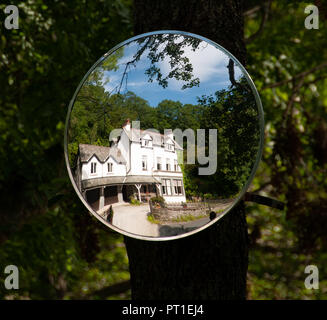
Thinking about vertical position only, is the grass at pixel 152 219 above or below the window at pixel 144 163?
below

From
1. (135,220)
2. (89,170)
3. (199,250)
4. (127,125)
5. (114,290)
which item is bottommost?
(114,290)

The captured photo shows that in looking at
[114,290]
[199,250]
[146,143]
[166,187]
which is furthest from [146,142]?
[114,290]

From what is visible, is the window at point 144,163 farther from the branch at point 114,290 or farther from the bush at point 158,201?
the branch at point 114,290

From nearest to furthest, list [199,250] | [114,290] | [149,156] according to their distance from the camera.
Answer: [149,156]
[199,250]
[114,290]

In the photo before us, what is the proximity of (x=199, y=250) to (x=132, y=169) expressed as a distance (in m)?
0.34

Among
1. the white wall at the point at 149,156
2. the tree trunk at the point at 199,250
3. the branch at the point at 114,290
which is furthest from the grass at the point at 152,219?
the branch at the point at 114,290

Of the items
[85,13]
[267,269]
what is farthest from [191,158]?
[267,269]

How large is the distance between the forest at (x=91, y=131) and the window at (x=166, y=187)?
62 mm

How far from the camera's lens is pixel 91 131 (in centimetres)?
92

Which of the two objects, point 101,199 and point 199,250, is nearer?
point 101,199

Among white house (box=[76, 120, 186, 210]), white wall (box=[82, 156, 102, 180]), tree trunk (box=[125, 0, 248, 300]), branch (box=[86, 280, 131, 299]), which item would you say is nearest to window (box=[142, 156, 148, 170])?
white house (box=[76, 120, 186, 210])

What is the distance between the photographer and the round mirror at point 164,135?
2.90 feet

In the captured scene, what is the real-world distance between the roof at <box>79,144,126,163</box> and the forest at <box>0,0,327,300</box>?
0.8 inches

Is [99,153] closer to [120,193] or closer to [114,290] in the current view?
[120,193]
